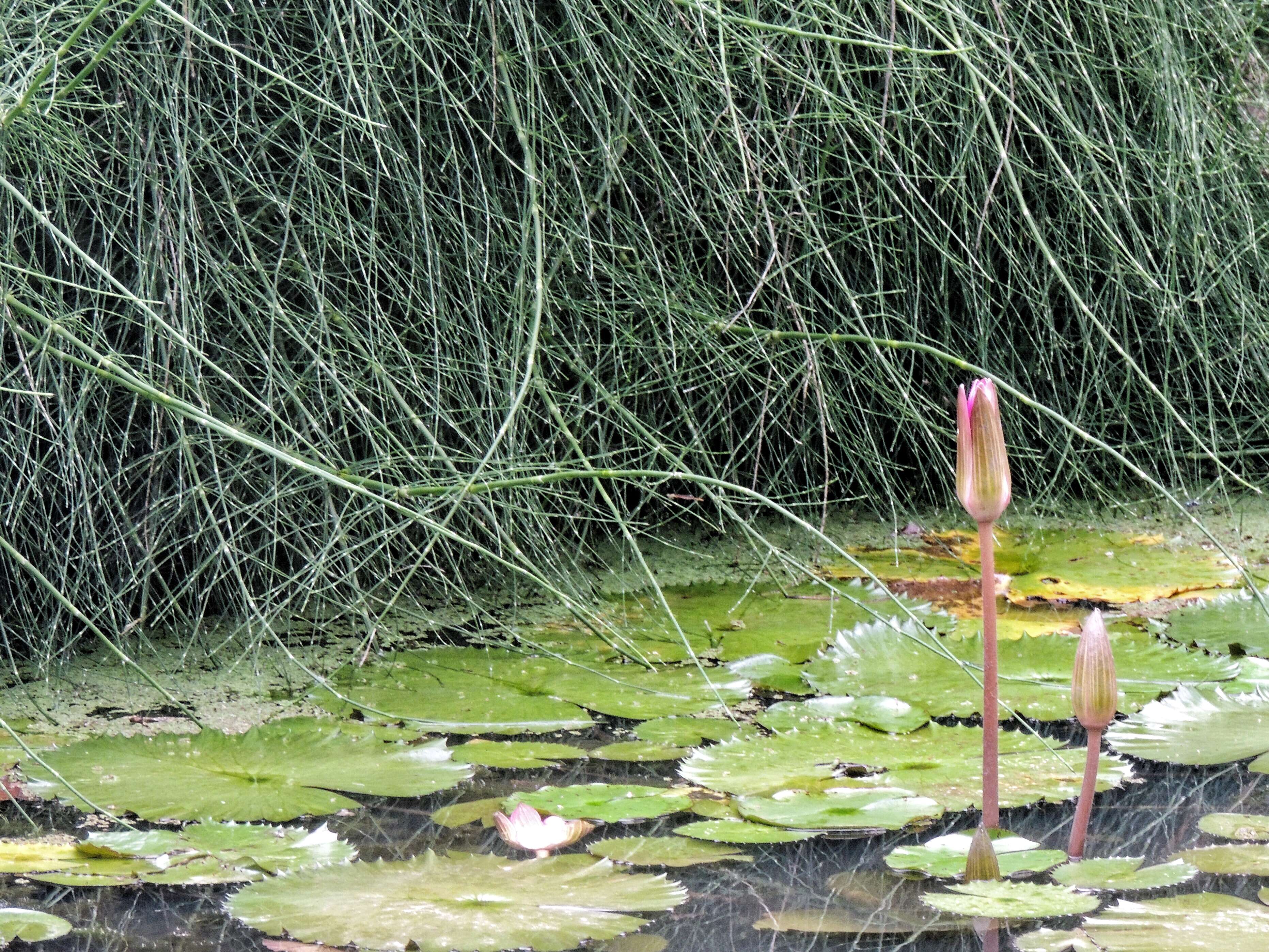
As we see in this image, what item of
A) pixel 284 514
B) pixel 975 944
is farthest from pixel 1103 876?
pixel 284 514

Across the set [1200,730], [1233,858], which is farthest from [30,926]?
[1200,730]

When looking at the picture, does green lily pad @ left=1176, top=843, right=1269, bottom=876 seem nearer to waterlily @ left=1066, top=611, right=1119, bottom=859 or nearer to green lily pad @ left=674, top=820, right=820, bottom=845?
waterlily @ left=1066, top=611, right=1119, bottom=859

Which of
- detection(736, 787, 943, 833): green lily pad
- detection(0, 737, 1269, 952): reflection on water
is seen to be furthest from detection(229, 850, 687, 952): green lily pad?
detection(736, 787, 943, 833): green lily pad

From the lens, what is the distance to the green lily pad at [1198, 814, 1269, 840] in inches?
40.0

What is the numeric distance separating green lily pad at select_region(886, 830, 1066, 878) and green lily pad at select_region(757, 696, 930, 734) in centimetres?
26

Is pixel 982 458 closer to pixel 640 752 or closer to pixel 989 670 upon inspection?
pixel 989 670

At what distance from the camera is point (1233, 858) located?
0.97 meters

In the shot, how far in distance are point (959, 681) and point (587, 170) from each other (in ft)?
2.51

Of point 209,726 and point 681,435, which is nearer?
point 209,726

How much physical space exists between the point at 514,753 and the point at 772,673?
312 mm

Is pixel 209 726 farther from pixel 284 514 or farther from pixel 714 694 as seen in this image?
pixel 714 694

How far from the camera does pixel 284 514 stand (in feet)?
4.97

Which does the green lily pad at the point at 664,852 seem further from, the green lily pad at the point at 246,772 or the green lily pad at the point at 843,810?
the green lily pad at the point at 246,772

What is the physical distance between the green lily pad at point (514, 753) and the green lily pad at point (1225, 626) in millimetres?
695
